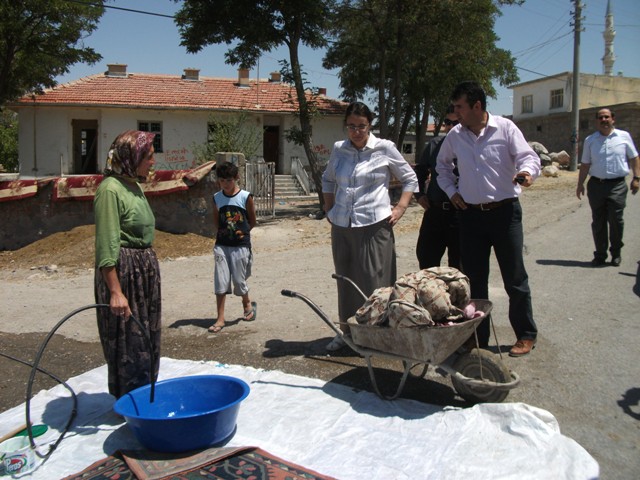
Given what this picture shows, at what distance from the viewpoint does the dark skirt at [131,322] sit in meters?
3.53

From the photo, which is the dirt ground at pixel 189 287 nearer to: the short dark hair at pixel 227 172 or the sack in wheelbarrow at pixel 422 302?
the sack in wheelbarrow at pixel 422 302

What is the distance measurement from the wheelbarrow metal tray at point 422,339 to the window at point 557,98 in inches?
1813

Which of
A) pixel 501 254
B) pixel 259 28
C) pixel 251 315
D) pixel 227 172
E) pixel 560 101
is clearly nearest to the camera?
pixel 501 254

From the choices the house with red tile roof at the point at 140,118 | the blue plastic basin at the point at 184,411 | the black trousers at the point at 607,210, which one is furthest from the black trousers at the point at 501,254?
the house with red tile roof at the point at 140,118

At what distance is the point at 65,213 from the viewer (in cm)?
1120

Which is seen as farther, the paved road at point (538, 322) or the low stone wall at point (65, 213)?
the low stone wall at point (65, 213)

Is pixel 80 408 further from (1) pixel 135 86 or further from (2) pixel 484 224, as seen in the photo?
(1) pixel 135 86

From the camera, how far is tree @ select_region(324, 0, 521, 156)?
17.2m

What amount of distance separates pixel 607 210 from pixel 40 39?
60.2ft

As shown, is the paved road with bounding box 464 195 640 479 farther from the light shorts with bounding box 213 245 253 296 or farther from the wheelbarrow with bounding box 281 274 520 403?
the light shorts with bounding box 213 245 253 296

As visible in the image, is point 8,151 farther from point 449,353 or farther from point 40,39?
point 449,353

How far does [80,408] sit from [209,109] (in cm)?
2376

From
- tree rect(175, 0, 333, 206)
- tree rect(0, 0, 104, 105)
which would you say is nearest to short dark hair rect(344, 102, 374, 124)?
tree rect(175, 0, 333, 206)

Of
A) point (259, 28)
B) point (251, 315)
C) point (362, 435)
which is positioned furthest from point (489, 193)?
point (259, 28)
